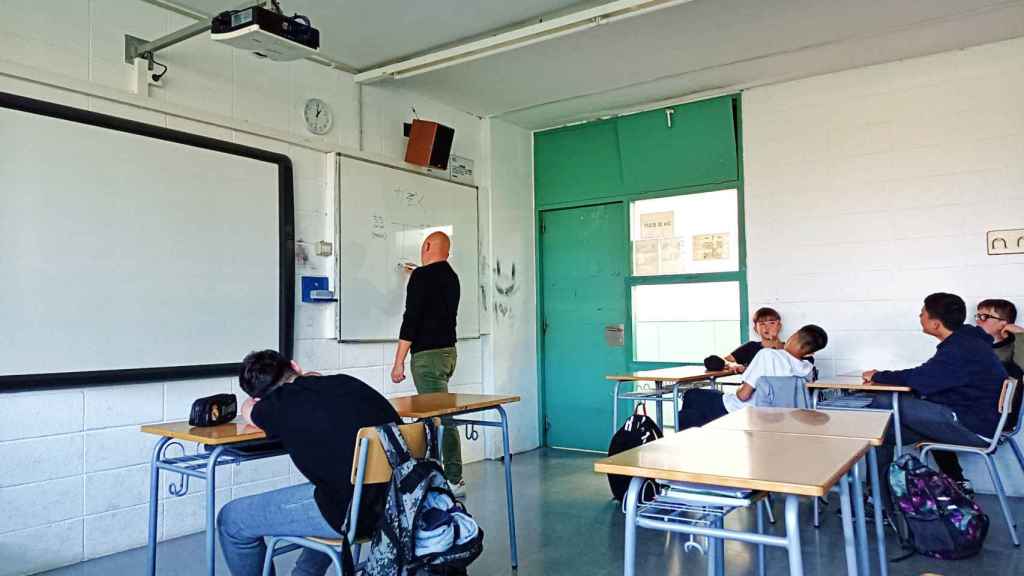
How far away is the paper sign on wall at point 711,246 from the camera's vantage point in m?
5.44

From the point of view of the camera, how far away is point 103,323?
11.1 feet

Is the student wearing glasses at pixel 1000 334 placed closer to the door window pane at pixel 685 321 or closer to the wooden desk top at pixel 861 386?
the wooden desk top at pixel 861 386

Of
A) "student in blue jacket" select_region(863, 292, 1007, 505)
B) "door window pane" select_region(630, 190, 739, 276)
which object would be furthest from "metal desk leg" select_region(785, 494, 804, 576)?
"door window pane" select_region(630, 190, 739, 276)

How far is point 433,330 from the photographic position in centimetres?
425

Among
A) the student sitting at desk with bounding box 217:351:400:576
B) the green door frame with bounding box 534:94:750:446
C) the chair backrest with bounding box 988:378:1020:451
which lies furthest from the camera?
the green door frame with bounding box 534:94:750:446

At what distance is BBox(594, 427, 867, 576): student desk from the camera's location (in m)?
1.50

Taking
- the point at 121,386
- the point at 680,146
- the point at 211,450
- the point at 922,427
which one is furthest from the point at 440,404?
the point at 680,146

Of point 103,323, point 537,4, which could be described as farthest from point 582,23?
point 103,323

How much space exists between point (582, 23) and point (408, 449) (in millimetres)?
2753

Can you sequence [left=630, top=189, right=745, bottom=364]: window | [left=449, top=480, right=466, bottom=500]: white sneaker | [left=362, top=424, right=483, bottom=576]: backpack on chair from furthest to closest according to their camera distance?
[left=630, top=189, right=745, bottom=364]: window, [left=449, top=480, right=466, bottom=500]: white sneaker, [left=362, top=424, right=483, bottom=576]: backpack on chair

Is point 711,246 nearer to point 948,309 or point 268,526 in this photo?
point 948,309

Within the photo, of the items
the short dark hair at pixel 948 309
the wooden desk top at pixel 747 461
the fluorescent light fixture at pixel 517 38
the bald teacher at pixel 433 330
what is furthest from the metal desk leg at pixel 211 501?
the short dark hair at pixel 948 309

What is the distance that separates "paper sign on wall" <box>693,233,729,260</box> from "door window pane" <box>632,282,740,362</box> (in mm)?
206

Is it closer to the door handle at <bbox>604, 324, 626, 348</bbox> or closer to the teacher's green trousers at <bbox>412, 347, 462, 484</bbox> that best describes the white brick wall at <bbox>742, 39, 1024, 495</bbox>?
the door handle at <bbox>604, 324, 626, 348</bbox>
